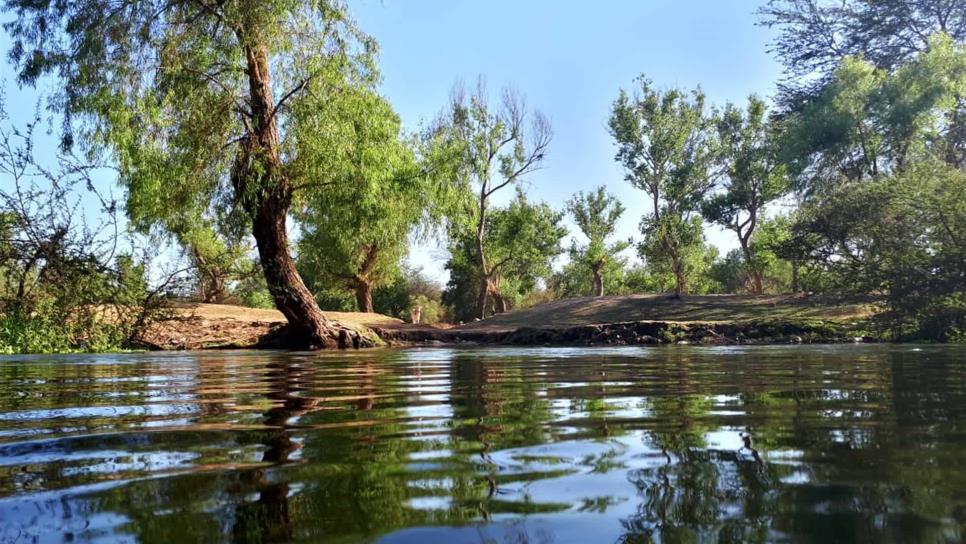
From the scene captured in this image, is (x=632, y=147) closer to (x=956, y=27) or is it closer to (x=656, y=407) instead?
(x=956, y=27)

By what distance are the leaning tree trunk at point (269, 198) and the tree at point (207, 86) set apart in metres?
0.03

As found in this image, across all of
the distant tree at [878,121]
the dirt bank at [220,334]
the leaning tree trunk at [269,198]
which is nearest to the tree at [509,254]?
the distant tree at [878,121]

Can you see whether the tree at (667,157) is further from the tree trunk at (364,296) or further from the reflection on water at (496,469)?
the reflection on water at (496,469)

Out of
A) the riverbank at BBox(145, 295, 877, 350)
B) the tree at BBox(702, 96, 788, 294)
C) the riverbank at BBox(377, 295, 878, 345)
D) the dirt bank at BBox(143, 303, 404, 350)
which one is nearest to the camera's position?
the dirt bank at BBox(143, 303, 404, 350)

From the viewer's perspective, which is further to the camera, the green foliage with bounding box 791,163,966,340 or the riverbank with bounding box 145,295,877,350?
the riverbank with bounding box 145,295,877,350

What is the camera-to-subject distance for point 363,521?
132 cm

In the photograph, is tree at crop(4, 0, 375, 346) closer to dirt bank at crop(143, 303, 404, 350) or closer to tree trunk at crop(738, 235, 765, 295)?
dirt bank at crop(143, 303, 404, 350)

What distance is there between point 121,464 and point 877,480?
2.07 metres

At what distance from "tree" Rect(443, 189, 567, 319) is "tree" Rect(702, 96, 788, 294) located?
1191 cm

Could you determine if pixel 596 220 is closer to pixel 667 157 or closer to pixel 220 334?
pixel 667 157

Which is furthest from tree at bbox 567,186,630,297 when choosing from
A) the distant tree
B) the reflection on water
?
the reflection on water

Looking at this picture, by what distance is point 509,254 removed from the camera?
144 feet

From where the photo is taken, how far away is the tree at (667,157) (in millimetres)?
33469

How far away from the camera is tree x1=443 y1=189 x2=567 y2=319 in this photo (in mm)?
43438
